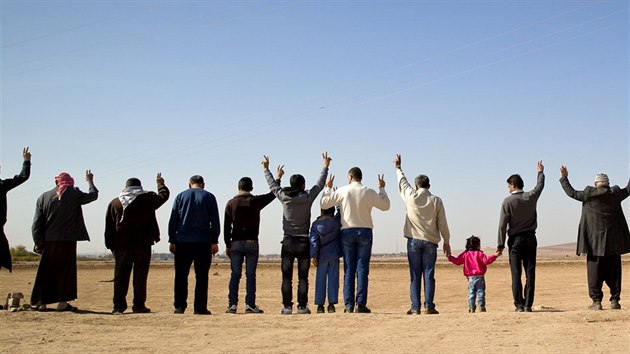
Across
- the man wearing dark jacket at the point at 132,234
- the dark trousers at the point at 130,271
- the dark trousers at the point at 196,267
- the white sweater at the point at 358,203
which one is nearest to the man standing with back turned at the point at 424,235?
the white sweater at the point at 358,203

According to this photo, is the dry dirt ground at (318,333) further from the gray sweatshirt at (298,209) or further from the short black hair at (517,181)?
the short black hair at (517,181)

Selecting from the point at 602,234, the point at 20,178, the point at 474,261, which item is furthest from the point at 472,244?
the point at 20,178

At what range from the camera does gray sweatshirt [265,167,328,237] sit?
11820 millimetres

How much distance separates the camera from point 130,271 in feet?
40.3

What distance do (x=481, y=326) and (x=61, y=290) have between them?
6467 mm

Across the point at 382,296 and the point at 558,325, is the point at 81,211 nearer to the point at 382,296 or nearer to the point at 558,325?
the point at 558,325

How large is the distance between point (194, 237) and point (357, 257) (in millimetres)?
2505

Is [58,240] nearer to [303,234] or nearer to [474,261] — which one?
[303,234]

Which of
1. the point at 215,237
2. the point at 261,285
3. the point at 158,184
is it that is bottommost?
the point at 261,285

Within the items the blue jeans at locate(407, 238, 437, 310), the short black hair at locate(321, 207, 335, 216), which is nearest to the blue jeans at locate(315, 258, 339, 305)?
the short black hair at locate(321, 207, 335, 216)

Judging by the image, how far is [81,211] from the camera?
40.6 feet

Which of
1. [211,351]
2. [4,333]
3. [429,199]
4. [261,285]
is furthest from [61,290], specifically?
[261,285]

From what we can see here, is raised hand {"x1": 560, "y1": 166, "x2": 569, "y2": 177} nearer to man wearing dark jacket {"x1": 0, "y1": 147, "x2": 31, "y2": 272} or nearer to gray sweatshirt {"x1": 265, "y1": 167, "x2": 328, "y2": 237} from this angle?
gray sweatshirt {"x1": 265, "y1": 167, "x2": 328, "y2": 237}

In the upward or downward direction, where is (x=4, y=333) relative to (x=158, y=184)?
downward
